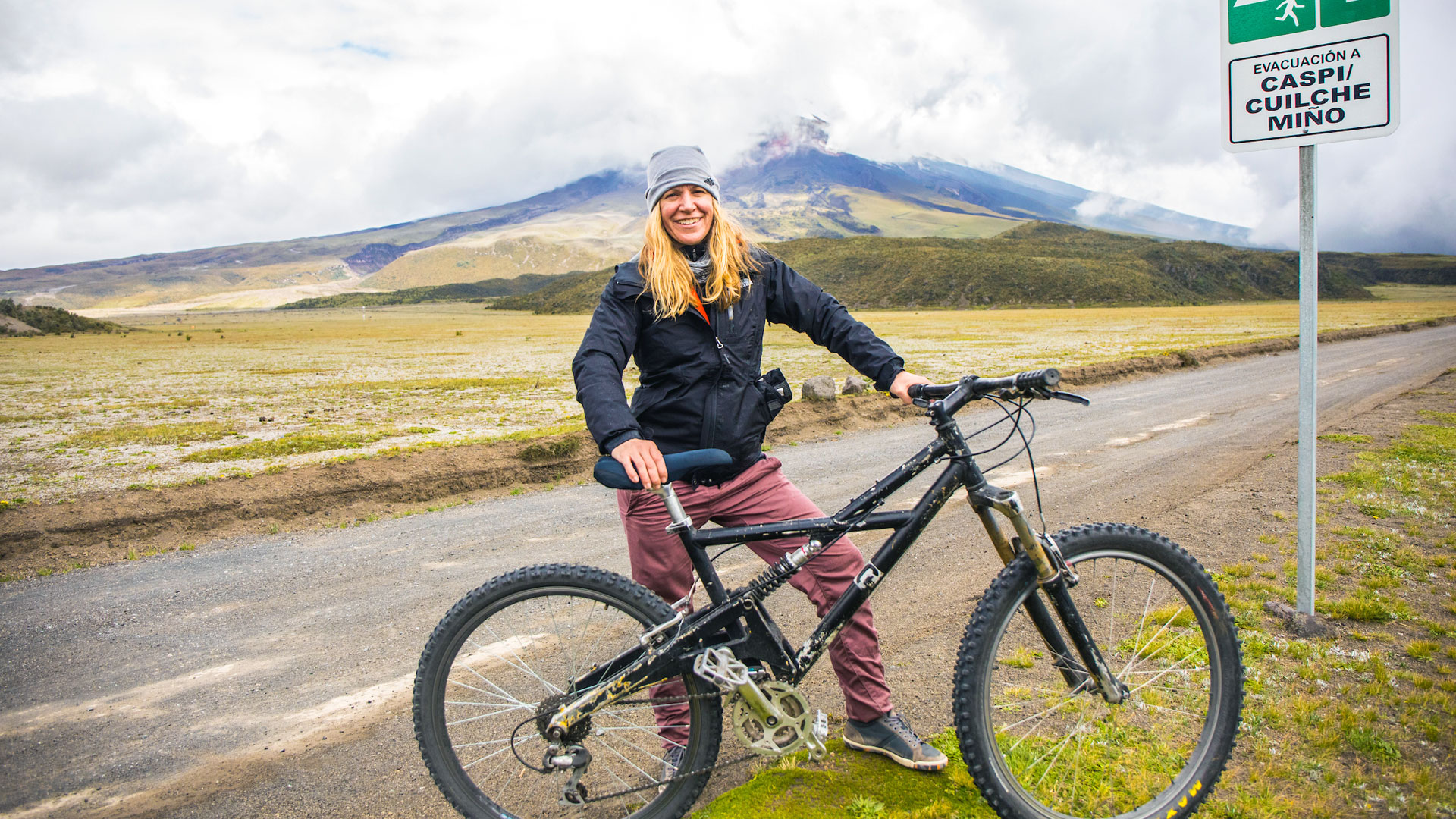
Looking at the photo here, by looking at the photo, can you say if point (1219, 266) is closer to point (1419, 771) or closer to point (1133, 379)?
point (1133, 379)

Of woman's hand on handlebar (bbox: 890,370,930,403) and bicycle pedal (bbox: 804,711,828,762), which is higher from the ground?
woman's hand on handlebar (bbox: 890,370,930,403)

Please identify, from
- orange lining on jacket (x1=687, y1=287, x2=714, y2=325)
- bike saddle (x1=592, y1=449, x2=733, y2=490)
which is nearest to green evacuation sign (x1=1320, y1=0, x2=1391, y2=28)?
orange lining on jacket (x1=687, y1=287, x2=714, y2=325)

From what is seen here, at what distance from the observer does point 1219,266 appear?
159 m

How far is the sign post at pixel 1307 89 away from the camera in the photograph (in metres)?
3.84

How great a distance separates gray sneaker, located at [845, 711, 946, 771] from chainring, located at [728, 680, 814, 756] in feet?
1.67

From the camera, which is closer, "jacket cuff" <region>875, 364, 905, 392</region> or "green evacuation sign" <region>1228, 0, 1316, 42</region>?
"jacket cuff" <region>875, 364, 905, 392</region>

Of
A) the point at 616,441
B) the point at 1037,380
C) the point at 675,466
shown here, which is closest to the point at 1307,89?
the point at 1037,380

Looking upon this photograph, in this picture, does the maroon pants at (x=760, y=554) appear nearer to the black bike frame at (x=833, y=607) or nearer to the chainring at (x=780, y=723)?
the black bike frame at (x=833, y=607)

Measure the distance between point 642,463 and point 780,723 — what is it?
1140 mm

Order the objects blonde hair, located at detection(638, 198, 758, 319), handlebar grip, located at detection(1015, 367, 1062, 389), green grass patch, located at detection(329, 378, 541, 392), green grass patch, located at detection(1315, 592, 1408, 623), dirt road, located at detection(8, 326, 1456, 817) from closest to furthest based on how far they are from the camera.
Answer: handlebar grip, located at detection(1015, 367, 1062, 389) → blonde hair, located at detection(638, 198, 758, 319) → dirt road, located at detection(8, 326, 1456, 817) → green grass patch, located at detection(1315, 592, 1408, 623) → green grass patch, located at detection(329, 378, 541, 392)

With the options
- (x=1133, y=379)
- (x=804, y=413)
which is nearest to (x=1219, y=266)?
(x=1133, y=379)

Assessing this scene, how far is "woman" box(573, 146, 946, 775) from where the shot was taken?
3070mm

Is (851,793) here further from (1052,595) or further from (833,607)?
(1052,595)

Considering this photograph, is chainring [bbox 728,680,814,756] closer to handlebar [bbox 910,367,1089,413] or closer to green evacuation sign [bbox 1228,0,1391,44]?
handlebar [bbox 910,367,1089,413]
